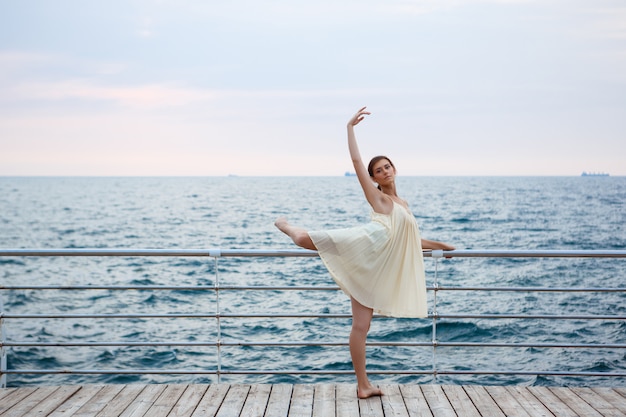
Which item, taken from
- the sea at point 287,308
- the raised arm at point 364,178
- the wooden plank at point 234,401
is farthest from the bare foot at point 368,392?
the raised arm at point 364,178

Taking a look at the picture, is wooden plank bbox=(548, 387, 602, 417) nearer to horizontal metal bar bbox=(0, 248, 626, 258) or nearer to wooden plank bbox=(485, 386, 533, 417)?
wooden plank bbox=(485, 386, 533, 417)

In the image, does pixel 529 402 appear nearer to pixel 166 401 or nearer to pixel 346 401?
pixel 346 401

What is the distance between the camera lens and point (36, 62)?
4291 cm

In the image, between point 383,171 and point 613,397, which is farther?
point 613,397

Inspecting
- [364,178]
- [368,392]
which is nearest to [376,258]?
[364,178]

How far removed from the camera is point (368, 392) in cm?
373

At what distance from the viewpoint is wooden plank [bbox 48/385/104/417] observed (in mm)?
3537

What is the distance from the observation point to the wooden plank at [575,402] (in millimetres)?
3482

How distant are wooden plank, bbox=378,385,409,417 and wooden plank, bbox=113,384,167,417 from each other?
4.22 feet

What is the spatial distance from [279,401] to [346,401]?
41cm

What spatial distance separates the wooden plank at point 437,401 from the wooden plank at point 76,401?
209cm

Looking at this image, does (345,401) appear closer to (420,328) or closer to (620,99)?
(420,328)

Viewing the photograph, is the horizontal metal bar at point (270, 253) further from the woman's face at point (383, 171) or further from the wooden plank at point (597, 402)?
the wooden plank at point (597, 402)

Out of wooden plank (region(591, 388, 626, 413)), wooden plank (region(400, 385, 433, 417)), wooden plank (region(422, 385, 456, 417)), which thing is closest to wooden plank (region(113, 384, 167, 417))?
wooden plank (region(400, 385, 433, 417))
